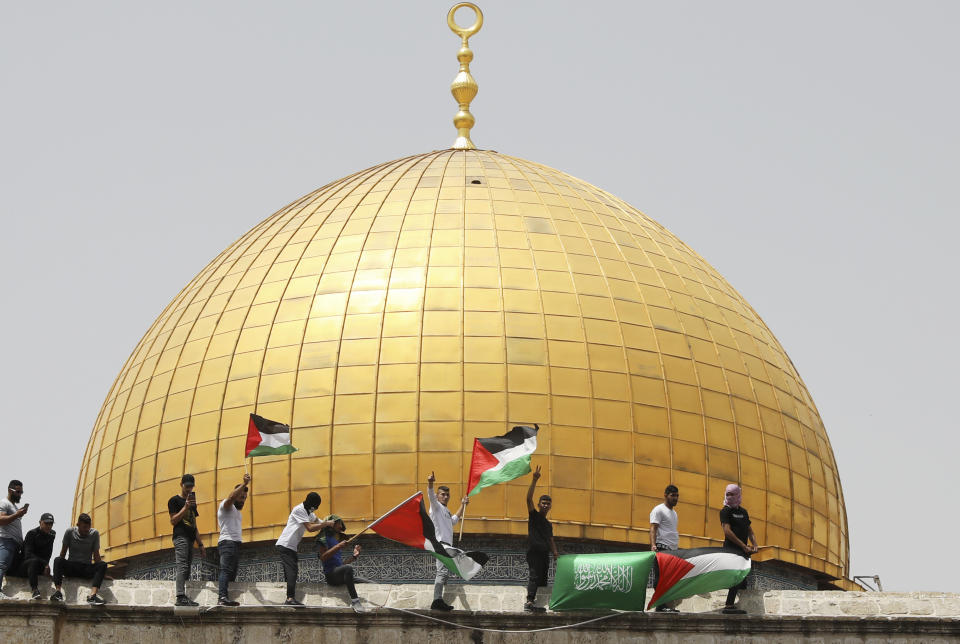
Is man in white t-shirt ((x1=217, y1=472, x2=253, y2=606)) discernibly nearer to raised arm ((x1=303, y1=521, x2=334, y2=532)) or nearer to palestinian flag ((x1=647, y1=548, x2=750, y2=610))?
raised arm ((x1=303, y1=521, x2=334, y2=532))

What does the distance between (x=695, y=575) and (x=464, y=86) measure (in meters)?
11.9

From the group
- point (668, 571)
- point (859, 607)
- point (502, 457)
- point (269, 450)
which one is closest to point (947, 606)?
point (859, 607)

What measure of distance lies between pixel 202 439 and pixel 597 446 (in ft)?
13.4

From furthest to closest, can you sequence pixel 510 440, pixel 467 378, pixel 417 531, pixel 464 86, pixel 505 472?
pixel 464 86 < pixel 467 378 < pixel 510 440 < pixel 505 472 < pixel 417 531

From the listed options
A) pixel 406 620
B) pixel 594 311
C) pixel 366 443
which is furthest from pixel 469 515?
pixel 406 620

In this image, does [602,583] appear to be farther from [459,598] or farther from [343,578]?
[343,578]

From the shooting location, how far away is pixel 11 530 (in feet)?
56.5

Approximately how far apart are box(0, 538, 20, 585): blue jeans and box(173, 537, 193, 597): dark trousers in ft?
4.11

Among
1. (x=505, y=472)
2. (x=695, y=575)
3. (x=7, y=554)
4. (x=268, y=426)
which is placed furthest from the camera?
(x=268, y=426)

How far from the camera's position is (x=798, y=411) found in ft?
79.3

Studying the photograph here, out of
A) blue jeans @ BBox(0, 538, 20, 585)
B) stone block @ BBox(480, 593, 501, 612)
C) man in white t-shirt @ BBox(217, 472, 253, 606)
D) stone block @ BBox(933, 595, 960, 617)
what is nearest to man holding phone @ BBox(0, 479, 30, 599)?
blue jeans @ BBox(0, 538, 20, 585)

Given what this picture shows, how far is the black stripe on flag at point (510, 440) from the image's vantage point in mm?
19375

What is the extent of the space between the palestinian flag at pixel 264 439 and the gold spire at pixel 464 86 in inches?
299

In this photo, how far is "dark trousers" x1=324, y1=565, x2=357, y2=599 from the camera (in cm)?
1688
